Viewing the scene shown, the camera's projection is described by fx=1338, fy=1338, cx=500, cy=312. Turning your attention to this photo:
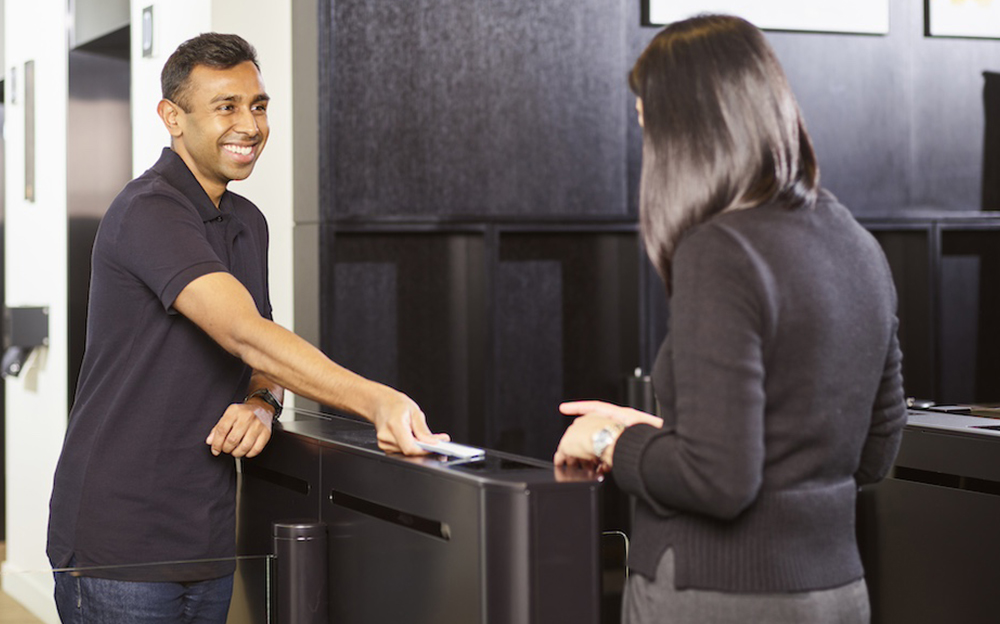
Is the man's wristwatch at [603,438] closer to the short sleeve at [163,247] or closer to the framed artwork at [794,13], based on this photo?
the short sleeve at [163,247]

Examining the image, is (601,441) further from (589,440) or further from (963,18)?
(963,18)

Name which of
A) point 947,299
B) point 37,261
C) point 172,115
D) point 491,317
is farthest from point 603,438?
point 37,261

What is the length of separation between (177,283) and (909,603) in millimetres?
1484

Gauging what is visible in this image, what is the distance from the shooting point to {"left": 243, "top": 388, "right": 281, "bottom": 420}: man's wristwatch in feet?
6.63

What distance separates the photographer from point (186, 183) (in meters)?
2.02

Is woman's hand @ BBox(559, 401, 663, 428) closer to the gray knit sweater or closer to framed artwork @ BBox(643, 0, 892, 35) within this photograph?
the gray knit sweater

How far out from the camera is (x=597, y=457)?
150cm

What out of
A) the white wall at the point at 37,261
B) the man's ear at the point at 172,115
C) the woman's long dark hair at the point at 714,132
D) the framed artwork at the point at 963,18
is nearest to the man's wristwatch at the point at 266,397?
the man's ear at the point at 172,115

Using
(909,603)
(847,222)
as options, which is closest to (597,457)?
(847,222)

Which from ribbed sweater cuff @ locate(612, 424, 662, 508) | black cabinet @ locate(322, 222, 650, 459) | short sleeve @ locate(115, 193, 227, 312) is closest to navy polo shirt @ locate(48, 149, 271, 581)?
short sleeve @ locate(115, 193, 227, 312)

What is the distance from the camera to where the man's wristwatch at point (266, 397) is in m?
2.02

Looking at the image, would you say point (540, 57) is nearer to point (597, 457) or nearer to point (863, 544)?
point (863, 544)

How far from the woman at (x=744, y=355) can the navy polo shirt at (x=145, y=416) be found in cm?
72

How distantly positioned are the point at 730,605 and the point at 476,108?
2602 millimetres
